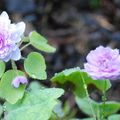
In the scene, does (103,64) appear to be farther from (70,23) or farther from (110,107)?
(70,23)

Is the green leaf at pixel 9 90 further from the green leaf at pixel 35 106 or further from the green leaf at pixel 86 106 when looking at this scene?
the green leaf at pixel 86 106

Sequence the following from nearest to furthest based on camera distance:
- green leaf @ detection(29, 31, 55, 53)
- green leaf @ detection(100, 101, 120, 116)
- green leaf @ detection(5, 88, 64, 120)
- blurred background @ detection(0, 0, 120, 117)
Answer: green leaf @ detection(5, 88, 64, 120) < green leaf @ detection(29, 31, 55, 53) < green leaf @ detection(100, 101, 120, 116) < blurred background @ detection(0, 0, 120, 117)

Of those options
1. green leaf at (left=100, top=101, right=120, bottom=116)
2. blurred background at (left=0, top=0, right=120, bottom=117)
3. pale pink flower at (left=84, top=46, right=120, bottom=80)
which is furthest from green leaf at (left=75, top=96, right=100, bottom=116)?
blurred background at (left=0, top=0, right=120, bottom=117)

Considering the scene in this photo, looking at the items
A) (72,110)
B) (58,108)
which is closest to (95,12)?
(72,110)

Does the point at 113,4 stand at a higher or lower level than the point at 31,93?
lower

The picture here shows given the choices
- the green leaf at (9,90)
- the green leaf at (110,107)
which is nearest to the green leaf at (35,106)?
the green leaf at (9,90)

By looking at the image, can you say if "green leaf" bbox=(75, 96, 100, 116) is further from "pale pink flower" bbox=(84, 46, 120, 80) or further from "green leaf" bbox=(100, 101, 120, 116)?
"pale pink flower" bbox=(84, 46, 120, 80)

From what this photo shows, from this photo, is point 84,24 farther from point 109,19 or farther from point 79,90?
point 79,90
